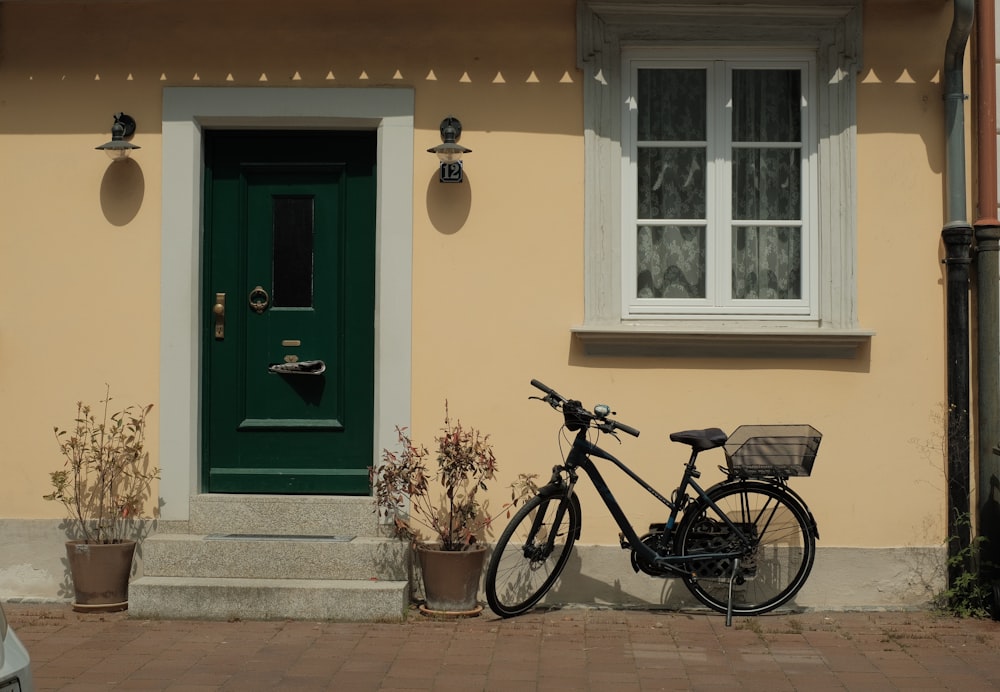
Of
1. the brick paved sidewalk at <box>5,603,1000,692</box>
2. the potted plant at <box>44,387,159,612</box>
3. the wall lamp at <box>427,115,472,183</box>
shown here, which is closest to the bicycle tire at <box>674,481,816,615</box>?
the brick paved sidewalk at <box>5,603,1000,692</box>

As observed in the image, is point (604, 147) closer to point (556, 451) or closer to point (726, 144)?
point (726, 144)

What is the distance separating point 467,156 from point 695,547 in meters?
2.61

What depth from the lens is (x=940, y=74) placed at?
6973 millimetres

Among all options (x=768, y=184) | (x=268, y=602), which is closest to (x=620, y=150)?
(x=768, y=184)

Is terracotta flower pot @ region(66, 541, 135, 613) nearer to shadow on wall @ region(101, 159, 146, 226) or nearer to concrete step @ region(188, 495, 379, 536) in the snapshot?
concrete step @ region(188, 495, 379, 536)

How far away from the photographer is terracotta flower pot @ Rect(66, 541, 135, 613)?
21.9 ft

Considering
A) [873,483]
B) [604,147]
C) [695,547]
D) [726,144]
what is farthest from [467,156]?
[873,483]

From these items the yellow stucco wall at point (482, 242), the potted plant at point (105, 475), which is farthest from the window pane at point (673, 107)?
the potted plant at point (105, 475)

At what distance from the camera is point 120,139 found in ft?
22.8

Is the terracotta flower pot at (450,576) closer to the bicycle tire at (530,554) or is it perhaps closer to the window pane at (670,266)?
the bicycle tire at (530,554)

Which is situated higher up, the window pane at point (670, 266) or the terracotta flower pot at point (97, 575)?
the window pane at point (670, 266)

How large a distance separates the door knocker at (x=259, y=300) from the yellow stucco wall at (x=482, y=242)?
561mm

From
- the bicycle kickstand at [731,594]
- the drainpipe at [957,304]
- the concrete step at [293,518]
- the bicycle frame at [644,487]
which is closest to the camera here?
the bicycle kickstand at [731,594]

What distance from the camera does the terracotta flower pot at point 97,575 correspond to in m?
6.68
